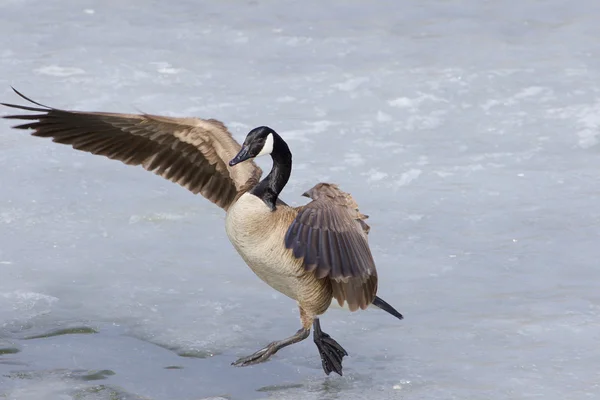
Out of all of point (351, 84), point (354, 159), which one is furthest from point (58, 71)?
point (354, 159)

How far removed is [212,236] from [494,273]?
178 cm

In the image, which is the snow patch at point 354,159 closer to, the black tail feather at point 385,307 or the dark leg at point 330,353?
the black tail feather at point 385,307

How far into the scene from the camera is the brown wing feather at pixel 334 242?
431 centimetres

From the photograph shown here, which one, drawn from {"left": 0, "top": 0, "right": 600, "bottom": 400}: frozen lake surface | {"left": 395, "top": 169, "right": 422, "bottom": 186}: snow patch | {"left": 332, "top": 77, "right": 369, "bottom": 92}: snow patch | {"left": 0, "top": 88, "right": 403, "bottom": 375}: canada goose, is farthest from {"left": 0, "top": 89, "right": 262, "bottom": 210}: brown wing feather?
{"left": 332, "top": 77, "right": 369, "bottom": 92}: snow patch

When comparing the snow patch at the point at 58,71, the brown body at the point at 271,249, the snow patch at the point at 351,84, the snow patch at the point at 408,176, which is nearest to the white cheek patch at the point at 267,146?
the brown body at the point at 271,249

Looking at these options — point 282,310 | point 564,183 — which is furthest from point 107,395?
point 564,183

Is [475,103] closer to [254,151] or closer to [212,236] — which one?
[212,236]

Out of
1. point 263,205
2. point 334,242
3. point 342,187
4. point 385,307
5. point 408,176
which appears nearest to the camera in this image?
point 334,242

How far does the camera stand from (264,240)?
4.87m

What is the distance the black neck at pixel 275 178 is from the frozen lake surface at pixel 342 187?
787 mm

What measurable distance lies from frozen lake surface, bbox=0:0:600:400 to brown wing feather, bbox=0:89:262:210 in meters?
0.64

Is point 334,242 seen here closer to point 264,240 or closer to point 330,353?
point 264,240

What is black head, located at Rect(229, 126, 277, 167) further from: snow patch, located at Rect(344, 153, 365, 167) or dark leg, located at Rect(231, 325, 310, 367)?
snow patch, located at Rect(344, 153, 365, 167)

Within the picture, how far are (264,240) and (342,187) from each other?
2.29 meters
